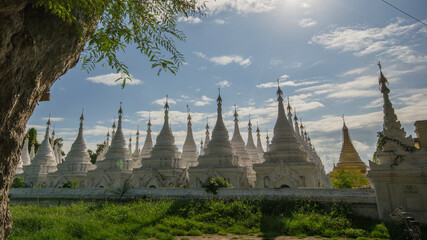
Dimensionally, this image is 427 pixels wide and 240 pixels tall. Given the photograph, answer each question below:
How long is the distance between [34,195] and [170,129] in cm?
1177

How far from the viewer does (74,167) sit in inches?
1171

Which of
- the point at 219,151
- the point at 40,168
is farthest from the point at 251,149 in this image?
the point at 40,168

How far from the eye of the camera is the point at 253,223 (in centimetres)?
1162

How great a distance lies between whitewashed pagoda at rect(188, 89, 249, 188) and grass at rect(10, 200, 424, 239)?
7724 mm

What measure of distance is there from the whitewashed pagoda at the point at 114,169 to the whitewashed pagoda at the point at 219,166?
24.3 feet

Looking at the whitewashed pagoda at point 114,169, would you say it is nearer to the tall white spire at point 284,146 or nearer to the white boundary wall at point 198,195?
A: the white boundary wall at point 198,195

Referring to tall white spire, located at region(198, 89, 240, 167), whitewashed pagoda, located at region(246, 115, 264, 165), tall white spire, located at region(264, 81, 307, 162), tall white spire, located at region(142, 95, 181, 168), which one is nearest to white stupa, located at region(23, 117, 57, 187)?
tall white spire, located at region(142, 95, 181, 168)

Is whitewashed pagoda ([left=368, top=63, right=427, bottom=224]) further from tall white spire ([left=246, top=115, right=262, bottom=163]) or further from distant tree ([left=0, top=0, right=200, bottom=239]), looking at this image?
tall white spire ([left=246, top=115, right=262, bottom=163])

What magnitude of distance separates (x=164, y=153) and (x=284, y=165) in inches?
424

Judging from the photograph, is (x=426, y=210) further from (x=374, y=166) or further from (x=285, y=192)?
(x=285, y=192)

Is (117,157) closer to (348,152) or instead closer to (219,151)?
(219,151)

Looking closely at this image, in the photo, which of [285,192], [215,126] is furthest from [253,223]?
[215,126]

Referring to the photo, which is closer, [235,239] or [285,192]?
[235,239]

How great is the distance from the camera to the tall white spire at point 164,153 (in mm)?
24750
